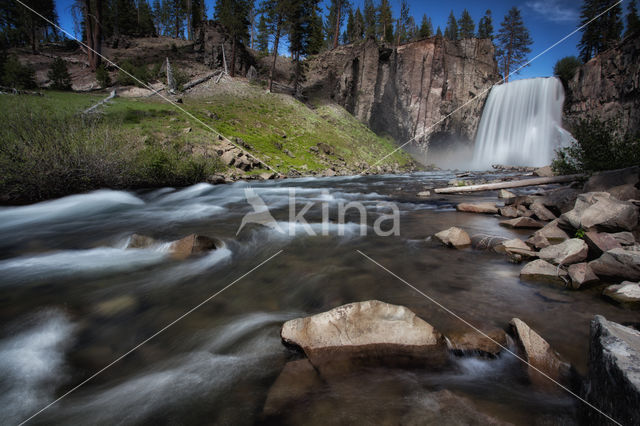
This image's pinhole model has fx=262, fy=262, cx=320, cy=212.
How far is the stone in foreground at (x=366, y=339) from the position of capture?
2.28m

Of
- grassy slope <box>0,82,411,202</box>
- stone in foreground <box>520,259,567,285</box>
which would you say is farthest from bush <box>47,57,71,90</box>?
stone in foreground <box>520,259,567,285</box>

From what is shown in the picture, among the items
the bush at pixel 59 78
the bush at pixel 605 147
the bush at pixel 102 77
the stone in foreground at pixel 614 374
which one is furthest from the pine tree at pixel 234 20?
the stone in foreground at pixel 614 374

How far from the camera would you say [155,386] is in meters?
2.17

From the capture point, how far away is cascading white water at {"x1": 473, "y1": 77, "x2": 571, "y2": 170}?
144 feet

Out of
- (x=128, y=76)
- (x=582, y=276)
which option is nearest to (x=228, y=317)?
(x=582, y=276)

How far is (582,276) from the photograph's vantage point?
3.28 meters

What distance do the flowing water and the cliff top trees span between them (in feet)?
201

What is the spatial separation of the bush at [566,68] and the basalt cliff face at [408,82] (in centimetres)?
985

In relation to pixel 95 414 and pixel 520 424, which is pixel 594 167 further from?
pixel 95 414

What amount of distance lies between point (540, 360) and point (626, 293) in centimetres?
174

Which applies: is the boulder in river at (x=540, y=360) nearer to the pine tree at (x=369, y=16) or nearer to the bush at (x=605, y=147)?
the bush at (x=605, y=147)

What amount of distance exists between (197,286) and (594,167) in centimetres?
1242

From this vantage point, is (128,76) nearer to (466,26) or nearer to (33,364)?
(33,364)

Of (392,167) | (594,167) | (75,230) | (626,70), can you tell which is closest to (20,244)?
(75,230)
